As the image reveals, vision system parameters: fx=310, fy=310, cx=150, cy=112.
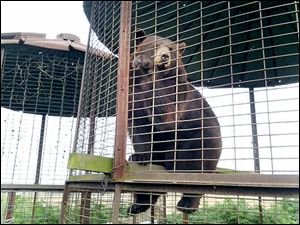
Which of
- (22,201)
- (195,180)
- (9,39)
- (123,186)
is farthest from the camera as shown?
(22,201)

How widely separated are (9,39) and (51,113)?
228 cm

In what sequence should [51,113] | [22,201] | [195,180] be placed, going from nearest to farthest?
[195,180]
[22,201]
[51,113]

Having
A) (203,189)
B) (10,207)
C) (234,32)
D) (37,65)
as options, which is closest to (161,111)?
(203,189)

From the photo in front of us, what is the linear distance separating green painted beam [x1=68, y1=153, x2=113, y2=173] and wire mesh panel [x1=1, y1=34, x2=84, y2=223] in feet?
7.64

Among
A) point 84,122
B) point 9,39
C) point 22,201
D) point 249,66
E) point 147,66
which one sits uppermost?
point 249,66

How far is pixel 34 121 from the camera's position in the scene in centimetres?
571

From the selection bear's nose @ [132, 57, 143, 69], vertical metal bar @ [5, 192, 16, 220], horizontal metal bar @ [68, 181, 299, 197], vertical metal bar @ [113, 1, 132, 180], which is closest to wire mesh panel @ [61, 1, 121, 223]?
bear's nose @ [132, 57, 143, 69]

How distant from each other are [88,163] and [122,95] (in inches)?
24.7

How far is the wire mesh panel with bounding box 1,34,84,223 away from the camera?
449 centimetres

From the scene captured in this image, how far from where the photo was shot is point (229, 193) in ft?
5.88

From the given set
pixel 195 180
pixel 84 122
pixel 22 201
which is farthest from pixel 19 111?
pixel 195 180

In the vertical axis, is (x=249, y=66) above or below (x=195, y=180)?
above

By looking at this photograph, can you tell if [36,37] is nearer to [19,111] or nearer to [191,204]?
[19,111]

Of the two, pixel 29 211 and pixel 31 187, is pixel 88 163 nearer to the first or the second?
pixel 31 187
